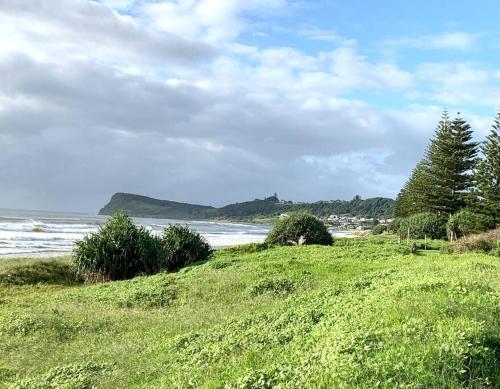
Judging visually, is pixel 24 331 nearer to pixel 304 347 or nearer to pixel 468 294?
pixel 304 347

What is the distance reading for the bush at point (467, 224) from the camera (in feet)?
127

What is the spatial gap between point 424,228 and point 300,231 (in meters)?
16.9

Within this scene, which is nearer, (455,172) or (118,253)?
(118,253)

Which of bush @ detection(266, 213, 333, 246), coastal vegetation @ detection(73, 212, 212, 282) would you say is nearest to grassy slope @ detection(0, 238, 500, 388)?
coastal vegetation @ detection(73, 212, 212, 282)

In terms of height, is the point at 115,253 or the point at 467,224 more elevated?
the point at 467,224

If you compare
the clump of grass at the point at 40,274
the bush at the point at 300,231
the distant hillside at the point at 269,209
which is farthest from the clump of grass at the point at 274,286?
the distant hillside at the point at 269,209

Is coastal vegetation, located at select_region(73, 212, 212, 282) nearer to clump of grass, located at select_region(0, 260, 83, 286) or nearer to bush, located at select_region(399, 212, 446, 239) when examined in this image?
clump of grass, located at select_region(0, 260, 83, 286)

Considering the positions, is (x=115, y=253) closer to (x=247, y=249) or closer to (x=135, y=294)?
(x=135, y=294)

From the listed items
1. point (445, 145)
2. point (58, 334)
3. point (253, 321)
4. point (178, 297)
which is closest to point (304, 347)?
point (253, 321)

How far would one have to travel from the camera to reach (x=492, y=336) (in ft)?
17.7

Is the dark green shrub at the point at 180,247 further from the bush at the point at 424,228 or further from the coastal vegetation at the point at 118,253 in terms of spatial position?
the bush at the point at 424,228

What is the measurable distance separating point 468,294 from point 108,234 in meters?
14.7

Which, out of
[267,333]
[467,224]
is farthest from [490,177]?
Answer: [267,333]

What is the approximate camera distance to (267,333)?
23.4ft
